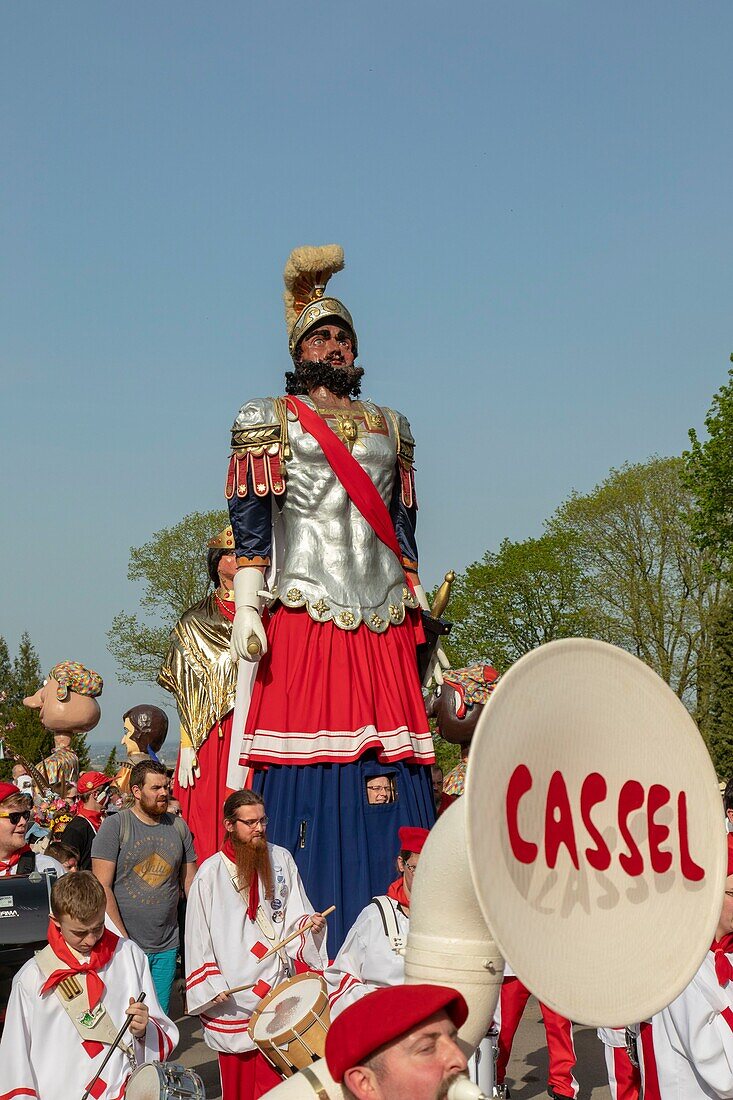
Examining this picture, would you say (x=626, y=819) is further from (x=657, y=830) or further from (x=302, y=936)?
(x=302, y=936)

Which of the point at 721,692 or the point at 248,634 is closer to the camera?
the point at 248,634

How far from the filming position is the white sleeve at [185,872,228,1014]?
542 centimetres

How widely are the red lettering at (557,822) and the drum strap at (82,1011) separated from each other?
2389 millimetres

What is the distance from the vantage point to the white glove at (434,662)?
7.48m

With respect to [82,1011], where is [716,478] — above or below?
above

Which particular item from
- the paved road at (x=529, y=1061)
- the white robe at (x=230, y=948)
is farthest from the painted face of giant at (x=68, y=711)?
the white robe at (x=230, y=948)

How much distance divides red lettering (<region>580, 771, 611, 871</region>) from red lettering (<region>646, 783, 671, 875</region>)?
0.11 metres

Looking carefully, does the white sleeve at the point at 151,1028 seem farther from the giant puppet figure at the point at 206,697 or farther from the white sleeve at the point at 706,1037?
the giant puppet figure at the point at 206,697

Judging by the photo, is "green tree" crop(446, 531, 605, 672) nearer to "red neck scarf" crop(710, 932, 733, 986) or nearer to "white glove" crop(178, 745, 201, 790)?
"white glove" crop(178, 745, 201, 790)

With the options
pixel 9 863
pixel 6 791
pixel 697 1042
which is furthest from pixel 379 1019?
pixel 6 791

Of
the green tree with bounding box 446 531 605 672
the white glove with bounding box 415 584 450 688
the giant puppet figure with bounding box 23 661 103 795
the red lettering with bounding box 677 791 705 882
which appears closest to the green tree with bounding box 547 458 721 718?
the green tree with bounding box 446 531 605 672

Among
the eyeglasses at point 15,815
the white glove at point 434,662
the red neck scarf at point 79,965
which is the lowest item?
the red neck scarf at point 79,965

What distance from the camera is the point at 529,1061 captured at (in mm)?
7930

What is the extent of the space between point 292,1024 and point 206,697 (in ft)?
18.0
